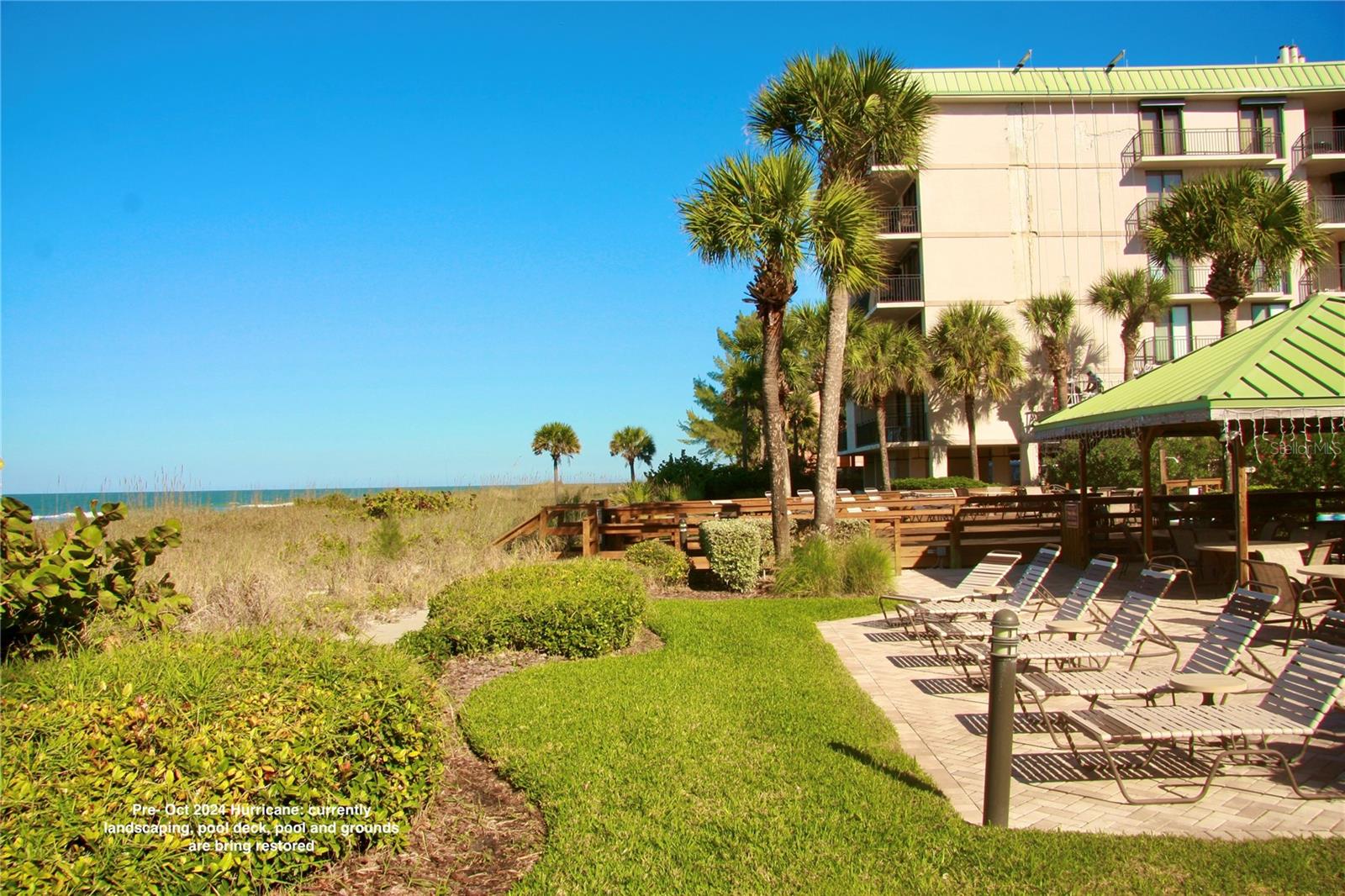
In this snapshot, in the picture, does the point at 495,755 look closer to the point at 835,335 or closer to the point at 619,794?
the point at 619,794

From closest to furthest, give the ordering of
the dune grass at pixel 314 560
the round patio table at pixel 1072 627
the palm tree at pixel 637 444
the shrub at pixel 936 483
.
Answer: the round patio table at pixel 1072 627, the dune grass at pixel 314 560, the shrub at pixel 936 483, the palm tree at pixel 637 444

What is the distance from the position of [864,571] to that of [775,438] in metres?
2.57

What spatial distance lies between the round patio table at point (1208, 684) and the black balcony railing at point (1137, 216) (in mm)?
32202

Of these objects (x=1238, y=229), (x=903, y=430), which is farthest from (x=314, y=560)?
(x=903, y=430)

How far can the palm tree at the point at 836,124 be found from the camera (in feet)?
47.3

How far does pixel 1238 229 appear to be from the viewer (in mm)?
20719

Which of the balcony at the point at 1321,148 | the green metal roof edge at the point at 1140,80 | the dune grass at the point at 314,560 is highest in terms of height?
the green metal roof edge at the point at 1140,80

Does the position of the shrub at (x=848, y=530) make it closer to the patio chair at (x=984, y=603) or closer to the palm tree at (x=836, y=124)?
the palm tree at (x=836, y=124)

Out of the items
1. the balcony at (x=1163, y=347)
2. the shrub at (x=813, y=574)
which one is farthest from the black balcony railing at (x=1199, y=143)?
the shrub at (x=813, y=574)

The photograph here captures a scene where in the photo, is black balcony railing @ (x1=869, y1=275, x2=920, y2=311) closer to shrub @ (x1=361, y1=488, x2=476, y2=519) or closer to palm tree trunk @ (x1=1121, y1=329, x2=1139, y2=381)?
palm tree trunk @ (x1=1121, y1=329, x2=1139, y2=381)

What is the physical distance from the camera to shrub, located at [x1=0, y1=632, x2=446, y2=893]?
10.7 feet

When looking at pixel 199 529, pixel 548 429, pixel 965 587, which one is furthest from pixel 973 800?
pixel 548 429

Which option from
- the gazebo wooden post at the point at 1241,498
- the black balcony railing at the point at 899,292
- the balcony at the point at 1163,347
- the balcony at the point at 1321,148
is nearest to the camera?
the gazebo wooden post at the point at 1241,498

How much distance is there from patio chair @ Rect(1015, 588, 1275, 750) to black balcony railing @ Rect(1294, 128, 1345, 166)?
35.6m
